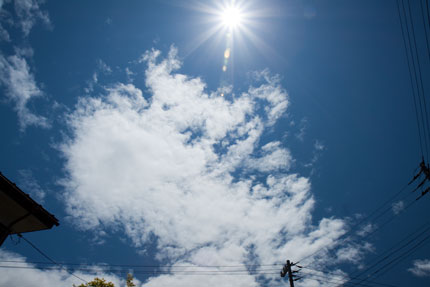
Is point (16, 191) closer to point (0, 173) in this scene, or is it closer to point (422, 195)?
point (0, 173)

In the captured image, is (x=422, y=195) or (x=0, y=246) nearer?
(x=0, y=246)

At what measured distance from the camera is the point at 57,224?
37.1 feet

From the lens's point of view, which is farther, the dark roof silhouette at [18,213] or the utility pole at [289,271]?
the utility pole at [289,271]

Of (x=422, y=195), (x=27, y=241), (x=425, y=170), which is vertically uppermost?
(x=425, y=170)

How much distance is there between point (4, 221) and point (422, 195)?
840 inches

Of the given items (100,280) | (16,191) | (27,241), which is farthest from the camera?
(100,280)

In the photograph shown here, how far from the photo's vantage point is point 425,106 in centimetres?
1103

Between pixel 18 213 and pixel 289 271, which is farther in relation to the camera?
pixel 289 271

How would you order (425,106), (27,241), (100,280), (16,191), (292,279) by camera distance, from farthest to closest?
(100,280) → (292,279) → (27,241) → (425,106) → (16,191)

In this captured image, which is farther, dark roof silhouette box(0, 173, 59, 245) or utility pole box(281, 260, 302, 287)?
utility pole box(281, 260, 302, 287)

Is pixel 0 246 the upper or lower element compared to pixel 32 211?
lower

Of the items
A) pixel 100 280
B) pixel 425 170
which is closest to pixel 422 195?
pixel 425 170

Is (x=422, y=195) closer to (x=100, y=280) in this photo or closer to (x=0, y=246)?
(x=0, y=246)

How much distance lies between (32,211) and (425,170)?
20123mm
